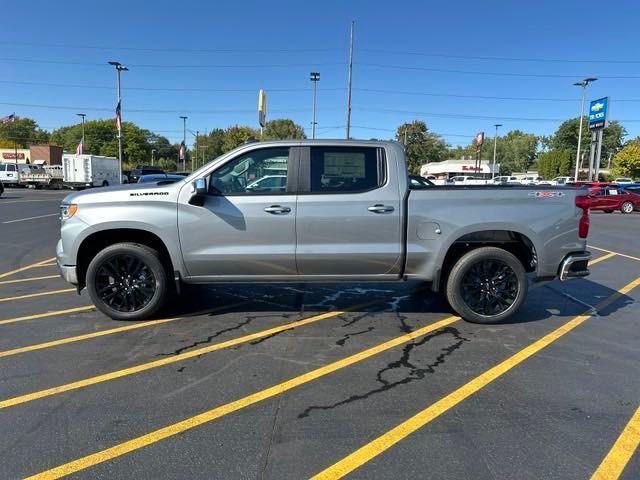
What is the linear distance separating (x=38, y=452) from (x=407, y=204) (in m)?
3.82

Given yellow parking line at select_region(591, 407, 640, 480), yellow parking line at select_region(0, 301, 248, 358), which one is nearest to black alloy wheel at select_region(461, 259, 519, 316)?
yellow parking line at select_region(591, 407, 640, 480)

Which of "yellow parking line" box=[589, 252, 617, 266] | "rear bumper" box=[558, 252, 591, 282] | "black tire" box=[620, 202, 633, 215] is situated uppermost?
"rear bumper" box=[558, 252, 591, 282]

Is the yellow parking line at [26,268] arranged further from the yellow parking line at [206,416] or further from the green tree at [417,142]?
the green tree at [417,142]

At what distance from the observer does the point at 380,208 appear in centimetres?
510

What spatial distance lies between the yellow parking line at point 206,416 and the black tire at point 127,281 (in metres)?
2.14

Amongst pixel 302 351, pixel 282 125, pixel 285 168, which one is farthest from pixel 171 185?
pixel 282 125

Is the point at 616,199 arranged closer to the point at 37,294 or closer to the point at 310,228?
the point at 310,228

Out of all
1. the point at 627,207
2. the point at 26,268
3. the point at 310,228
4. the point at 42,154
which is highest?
the point at 42,154

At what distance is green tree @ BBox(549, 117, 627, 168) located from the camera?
111m

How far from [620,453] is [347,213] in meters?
3.08

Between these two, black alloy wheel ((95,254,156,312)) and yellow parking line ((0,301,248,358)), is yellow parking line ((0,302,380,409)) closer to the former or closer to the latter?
yellow parking line ((0,301,248,358))

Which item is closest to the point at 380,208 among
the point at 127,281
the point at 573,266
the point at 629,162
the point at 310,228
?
the point at 310,228

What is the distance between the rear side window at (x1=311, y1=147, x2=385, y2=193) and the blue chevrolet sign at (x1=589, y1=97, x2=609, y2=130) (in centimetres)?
4898

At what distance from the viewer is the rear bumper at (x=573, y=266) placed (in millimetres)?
Answer: 5316
